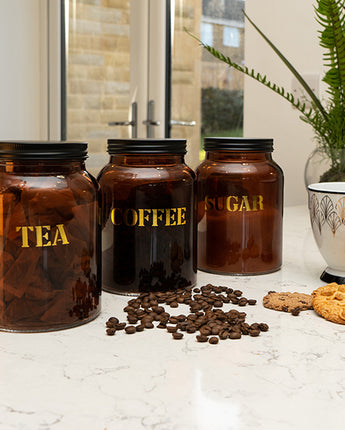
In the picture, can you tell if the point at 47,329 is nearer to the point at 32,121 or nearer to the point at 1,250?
the point at 1,250

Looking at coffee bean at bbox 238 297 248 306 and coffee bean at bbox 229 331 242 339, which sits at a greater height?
coffee bean at bbox 238 297 248 306

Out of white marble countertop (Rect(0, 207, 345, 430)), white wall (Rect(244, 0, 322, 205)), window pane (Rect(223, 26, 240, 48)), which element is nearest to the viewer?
white marble countertop (Rect(0, 207, 345, 430))

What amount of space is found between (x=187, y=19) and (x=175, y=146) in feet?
7.36

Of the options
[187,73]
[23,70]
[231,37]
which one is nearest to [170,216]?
[231,37]

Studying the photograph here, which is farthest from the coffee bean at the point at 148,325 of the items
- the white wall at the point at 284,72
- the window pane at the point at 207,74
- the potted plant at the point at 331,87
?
the window pane at the point at 207,74

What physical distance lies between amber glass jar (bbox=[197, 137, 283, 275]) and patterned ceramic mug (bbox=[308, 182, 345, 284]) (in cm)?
8

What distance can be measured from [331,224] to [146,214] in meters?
0.25

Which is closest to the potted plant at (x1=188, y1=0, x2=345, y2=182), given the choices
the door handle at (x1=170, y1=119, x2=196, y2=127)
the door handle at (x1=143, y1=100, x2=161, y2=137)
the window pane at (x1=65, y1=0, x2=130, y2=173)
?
the door handle at (x1=170, y1=119, x2=196, y2=127)

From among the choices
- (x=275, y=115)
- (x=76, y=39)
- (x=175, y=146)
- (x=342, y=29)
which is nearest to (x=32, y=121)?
(x=76, y=39)

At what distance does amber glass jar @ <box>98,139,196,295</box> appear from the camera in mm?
734

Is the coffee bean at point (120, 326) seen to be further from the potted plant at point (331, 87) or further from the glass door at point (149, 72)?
the glass door at point (149, 72)

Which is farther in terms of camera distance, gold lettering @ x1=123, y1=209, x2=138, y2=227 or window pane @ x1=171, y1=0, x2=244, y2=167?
window pane @ x1=171, y1=0, x2=244, y2=167

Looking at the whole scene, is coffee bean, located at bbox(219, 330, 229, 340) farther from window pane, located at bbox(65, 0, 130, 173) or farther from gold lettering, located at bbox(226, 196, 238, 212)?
window pane, located at bbox(65, 0, 130, 173)

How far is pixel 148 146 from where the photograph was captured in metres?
0.74
